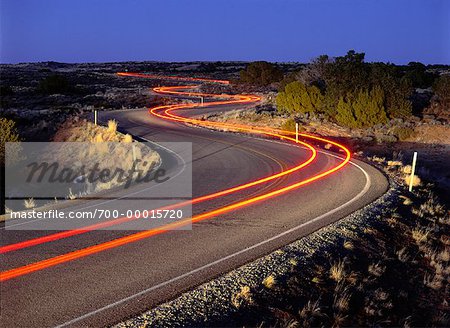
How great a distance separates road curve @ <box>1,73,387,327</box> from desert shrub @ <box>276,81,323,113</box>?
1705 centimetres

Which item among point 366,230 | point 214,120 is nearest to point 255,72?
point 214,120

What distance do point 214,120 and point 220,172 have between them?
1935cm

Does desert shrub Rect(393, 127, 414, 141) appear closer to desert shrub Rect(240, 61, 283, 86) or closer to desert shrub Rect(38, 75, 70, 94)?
desert shrub Rect(240, 61, 283, 86)

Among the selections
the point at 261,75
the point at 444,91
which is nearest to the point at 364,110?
the point at 444,91

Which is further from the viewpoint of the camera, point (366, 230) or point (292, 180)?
point (292, 180)

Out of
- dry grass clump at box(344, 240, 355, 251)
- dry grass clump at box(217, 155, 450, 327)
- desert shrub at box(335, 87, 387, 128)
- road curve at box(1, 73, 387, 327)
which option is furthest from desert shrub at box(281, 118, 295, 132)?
dry grass clump at box(344, 240, 355, 251)

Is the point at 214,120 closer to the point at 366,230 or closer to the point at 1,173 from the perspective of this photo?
the point at 1,173

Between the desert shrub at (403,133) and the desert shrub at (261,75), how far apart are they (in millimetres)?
43610

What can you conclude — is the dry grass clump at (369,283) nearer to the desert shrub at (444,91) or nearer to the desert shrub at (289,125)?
the desert shrub at (289,125)

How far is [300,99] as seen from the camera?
35.8 meters

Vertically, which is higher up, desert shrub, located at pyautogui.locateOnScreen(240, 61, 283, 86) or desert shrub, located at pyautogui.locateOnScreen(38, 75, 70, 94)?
desert shrub, located at pyautogui.locateOnScreen(240, 61, 283, 86)

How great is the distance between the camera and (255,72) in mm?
73438

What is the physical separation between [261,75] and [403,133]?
4560 centimetres

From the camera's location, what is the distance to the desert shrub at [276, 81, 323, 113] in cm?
3562
